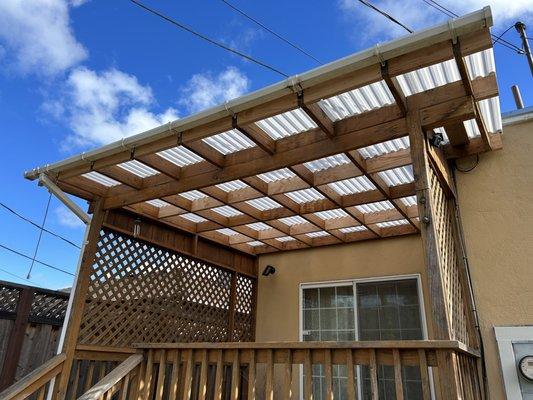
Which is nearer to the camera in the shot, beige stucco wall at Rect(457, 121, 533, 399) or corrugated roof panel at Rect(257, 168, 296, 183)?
beige stucco wall at Rect(457, 121, 533, 399)

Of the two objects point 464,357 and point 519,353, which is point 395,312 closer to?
point 519,353

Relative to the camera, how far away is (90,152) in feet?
11.0

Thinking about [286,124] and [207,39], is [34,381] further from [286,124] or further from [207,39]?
[207,39]

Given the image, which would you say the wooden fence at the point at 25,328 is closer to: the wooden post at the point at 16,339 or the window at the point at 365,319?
the wooden post at the point at 16,339

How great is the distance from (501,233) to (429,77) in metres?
1.54

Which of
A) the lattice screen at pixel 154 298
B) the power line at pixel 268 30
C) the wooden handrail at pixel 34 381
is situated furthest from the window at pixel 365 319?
the power line at pixel 268 30

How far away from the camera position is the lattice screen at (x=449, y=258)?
2604 millimetres

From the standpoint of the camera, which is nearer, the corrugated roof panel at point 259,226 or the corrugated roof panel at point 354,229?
the corrugated roof panel at point 354,229

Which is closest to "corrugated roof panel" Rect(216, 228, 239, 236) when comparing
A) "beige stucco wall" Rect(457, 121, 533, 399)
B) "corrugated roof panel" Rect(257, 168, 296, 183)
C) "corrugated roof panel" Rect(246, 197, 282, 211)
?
"corrugated roof panel" Rect(246, 197, 282, 211)

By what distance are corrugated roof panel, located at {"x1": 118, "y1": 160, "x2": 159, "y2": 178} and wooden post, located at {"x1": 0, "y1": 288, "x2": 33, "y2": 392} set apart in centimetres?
165

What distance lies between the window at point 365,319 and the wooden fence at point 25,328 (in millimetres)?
2964

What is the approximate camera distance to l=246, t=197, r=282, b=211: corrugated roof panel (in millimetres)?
4227

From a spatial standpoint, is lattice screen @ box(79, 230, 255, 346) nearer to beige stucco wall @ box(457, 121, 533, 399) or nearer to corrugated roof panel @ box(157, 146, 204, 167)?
corrugated roof panel @ box(157, 146, 204, 167)

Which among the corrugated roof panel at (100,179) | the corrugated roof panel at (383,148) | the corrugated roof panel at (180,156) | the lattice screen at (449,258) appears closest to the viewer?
the lattice screen at (449,258)
